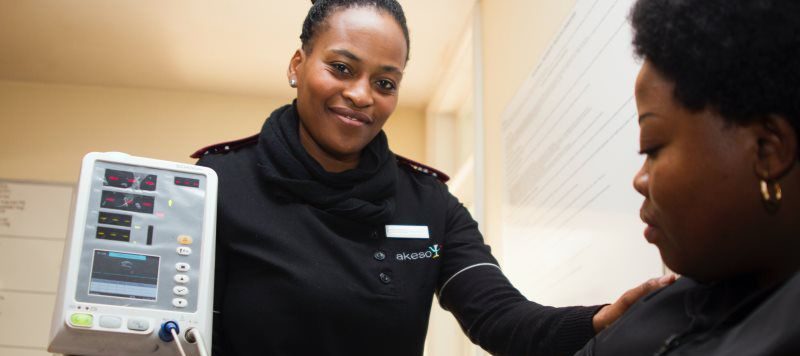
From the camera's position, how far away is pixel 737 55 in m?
0.64

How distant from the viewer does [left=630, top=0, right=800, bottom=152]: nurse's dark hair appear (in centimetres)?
63

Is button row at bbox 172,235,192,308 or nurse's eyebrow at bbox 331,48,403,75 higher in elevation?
nurse's eyebrow at bbox 331,48,403,75

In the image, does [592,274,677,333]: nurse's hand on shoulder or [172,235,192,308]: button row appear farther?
[172,235,192,308]: button row

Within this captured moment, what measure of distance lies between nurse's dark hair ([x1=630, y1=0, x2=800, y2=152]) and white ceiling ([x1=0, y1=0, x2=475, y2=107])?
2267 millimetres

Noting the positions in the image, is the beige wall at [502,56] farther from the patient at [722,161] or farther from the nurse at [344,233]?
the patient at [722,161]

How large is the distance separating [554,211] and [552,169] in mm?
98

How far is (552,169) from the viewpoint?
6.29 ft

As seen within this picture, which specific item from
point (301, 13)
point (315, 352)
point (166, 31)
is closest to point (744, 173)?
point (315, 352)

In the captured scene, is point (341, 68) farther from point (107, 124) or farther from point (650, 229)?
point (107, 124)

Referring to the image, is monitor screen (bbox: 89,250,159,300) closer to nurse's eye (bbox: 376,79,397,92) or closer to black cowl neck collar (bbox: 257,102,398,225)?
black cowl neck collar (bbox: 257,102,398,225)

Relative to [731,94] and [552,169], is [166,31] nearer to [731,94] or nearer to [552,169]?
[552,169]

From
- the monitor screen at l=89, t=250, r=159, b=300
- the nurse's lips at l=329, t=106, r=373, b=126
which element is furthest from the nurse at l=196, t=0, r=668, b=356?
the monitor screen at l=89, t=250, r=159, b=300

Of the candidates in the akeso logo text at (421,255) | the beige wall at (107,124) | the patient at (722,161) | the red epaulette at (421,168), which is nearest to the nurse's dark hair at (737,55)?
the patient at (722,161)

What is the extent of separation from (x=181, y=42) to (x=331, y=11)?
6.72ft
